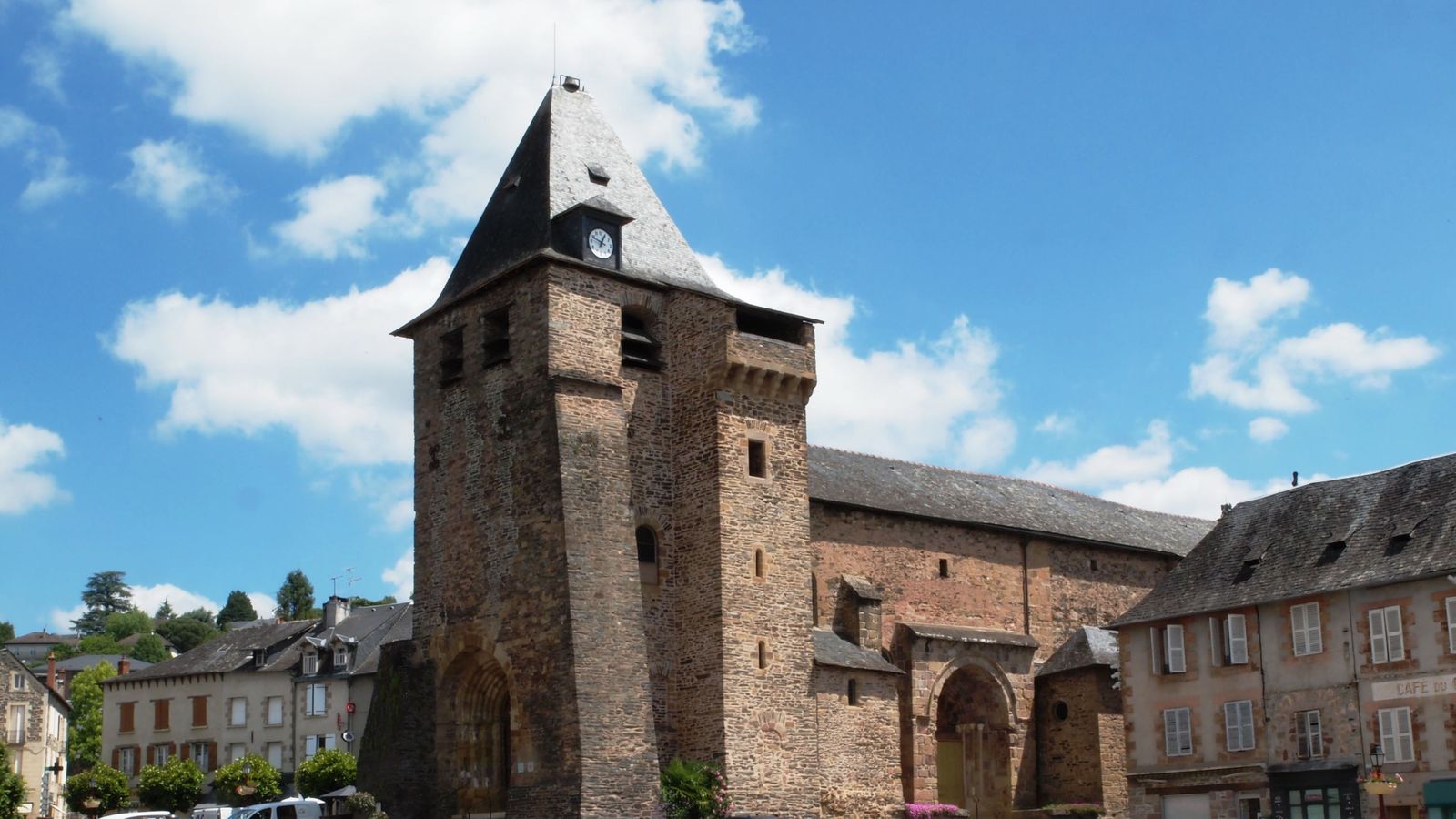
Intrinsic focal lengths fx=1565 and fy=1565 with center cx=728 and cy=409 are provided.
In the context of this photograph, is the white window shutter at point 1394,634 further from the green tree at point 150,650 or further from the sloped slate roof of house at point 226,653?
the green tree at point 150,650

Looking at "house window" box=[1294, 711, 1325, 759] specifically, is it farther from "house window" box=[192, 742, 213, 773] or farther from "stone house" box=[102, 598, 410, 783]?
"house window" box=[192, 742, 213, 773]

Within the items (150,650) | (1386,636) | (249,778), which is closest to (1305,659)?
(1386,636)

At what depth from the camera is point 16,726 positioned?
164ft

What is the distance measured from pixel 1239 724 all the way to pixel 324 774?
83.2ft

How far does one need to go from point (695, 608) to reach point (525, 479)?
3.95 meters

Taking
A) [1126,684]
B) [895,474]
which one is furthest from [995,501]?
[1126,684]

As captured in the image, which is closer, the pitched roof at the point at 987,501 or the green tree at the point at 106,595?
the pitched roof at the point at 987,501

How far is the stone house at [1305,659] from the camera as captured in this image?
2695 cm

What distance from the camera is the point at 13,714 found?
1970 inches

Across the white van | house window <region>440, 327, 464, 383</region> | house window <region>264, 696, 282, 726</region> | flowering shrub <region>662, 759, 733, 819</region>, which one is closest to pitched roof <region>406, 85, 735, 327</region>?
house window <region>440, 327, 464, 383</region>

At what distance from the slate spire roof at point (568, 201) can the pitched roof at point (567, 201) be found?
0.02 m

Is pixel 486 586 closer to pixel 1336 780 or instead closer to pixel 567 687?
pixel 567 687

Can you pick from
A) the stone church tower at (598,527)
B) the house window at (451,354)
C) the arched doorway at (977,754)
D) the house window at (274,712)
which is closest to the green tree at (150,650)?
the house window at (274,712)

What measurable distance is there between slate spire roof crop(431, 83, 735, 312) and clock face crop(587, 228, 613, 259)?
463 millimetres
